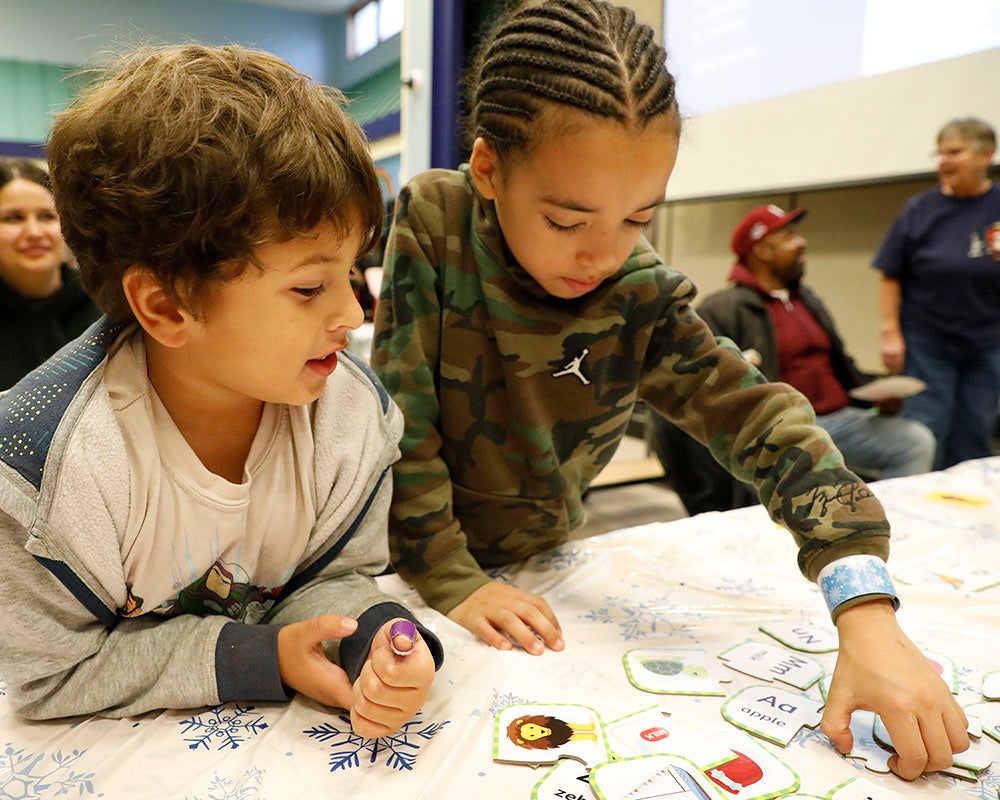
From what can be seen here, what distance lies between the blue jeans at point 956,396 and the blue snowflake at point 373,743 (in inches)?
96.3

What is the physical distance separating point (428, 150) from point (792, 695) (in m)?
2.00

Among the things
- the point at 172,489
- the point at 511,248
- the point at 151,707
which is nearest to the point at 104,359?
the point at 172,489

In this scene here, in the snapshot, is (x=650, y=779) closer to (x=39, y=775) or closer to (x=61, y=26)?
(x=39, y=775)

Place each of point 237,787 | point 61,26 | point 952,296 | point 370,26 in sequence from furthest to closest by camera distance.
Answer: point 370,26 < point 61,26 < point 952,296 < point 237,787

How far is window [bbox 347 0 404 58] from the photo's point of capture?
6382mm

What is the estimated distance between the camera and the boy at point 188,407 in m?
0.54

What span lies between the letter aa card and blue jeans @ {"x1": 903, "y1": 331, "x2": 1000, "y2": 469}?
7.75 ft

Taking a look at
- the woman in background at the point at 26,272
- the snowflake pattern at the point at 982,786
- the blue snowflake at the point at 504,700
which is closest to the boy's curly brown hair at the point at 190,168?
the blue snowflake at the point at 504,700

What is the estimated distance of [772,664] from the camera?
27.7 inches

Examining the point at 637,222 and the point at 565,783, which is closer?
the point at 565,783

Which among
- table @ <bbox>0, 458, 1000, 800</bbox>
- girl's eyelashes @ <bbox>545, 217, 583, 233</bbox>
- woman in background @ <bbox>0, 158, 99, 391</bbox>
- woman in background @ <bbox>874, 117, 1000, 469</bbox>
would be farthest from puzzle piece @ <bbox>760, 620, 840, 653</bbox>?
woman in background @ <bbox>874, 117, 1000, 469</bbox>

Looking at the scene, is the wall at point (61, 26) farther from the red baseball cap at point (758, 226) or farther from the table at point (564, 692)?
the table at point (564, 692)

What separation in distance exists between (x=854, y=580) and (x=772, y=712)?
138 millimetres

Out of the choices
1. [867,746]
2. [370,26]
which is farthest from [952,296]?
[370,26]
